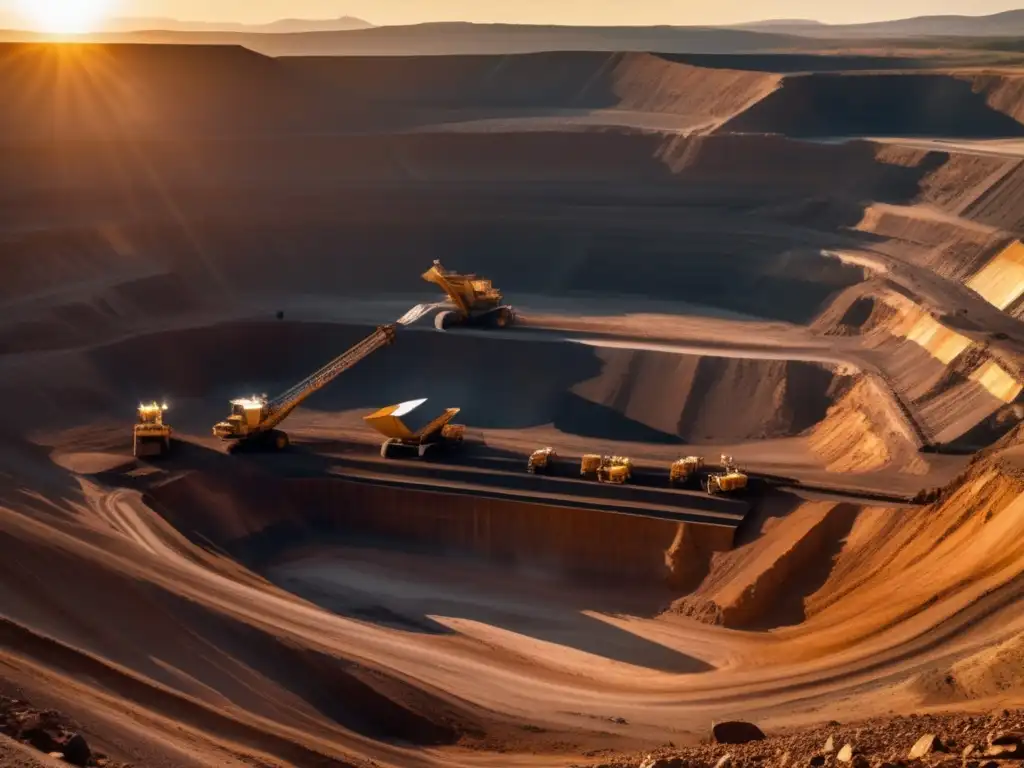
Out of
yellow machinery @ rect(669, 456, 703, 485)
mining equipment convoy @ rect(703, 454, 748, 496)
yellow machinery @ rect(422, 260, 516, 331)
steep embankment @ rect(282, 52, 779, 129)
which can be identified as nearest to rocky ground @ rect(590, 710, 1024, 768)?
mining equipment convoy @ rect(703, 454, 748, 496)

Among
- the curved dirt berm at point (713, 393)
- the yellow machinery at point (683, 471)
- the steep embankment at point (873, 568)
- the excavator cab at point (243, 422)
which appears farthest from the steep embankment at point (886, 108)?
the steep embankment at point (873, 568)

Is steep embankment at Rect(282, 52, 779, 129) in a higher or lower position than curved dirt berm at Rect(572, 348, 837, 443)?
higher

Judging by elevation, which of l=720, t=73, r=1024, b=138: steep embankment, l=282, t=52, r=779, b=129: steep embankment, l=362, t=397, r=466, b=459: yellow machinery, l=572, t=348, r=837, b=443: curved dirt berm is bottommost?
l=362, t=397, r=466, b=459: yellow machinery

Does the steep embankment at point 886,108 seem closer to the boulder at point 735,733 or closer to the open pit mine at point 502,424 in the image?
the open pit mine at point 502,424

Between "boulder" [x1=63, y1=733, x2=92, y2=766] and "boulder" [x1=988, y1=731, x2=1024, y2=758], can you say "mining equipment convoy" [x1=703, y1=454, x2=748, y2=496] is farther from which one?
"boulder" [x1=63, y1=733, x2=92, y2=766]

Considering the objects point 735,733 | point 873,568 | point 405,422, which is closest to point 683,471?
point 873,568

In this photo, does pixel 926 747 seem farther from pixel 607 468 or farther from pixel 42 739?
pixel 607 468

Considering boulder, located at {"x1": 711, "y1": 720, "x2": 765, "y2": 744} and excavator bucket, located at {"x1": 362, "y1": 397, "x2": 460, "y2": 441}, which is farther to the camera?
excavator bucket, located at {"x1": 362, "y1": 397, "x2": 460, "y2": 441}
